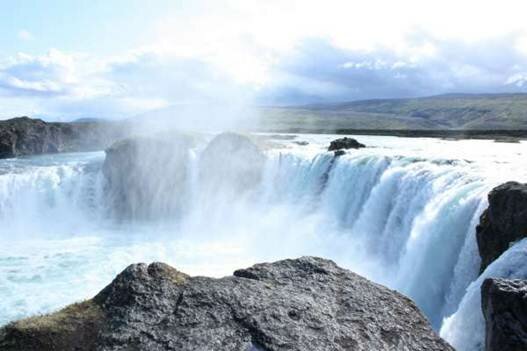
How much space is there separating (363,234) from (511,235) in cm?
1180

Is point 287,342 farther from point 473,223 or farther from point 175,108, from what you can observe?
point 175,108

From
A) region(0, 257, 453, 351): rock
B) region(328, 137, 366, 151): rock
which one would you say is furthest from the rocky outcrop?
region(0, 257, 453, 351): rock

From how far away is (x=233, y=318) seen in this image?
6090 mm

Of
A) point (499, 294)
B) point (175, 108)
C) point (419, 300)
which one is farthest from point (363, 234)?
point (175, 108)

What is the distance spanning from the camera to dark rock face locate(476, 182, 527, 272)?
1254 centimetres

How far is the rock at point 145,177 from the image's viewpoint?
38250 millimetres

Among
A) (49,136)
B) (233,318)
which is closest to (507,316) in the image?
(233,318)

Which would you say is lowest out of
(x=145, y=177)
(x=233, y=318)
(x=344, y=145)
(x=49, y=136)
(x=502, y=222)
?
(x=145, y=177)

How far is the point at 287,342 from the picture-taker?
5738 mm

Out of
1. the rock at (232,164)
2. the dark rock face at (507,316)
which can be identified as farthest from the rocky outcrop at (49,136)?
the dark rock face at (507,316)

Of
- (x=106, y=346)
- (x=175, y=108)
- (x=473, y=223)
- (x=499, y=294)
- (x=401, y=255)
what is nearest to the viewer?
(x=106, y=346)

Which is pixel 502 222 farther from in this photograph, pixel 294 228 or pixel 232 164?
pixel 232 164

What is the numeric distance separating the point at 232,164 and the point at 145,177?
285 inches

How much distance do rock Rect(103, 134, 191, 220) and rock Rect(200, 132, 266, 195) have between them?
2.62m
